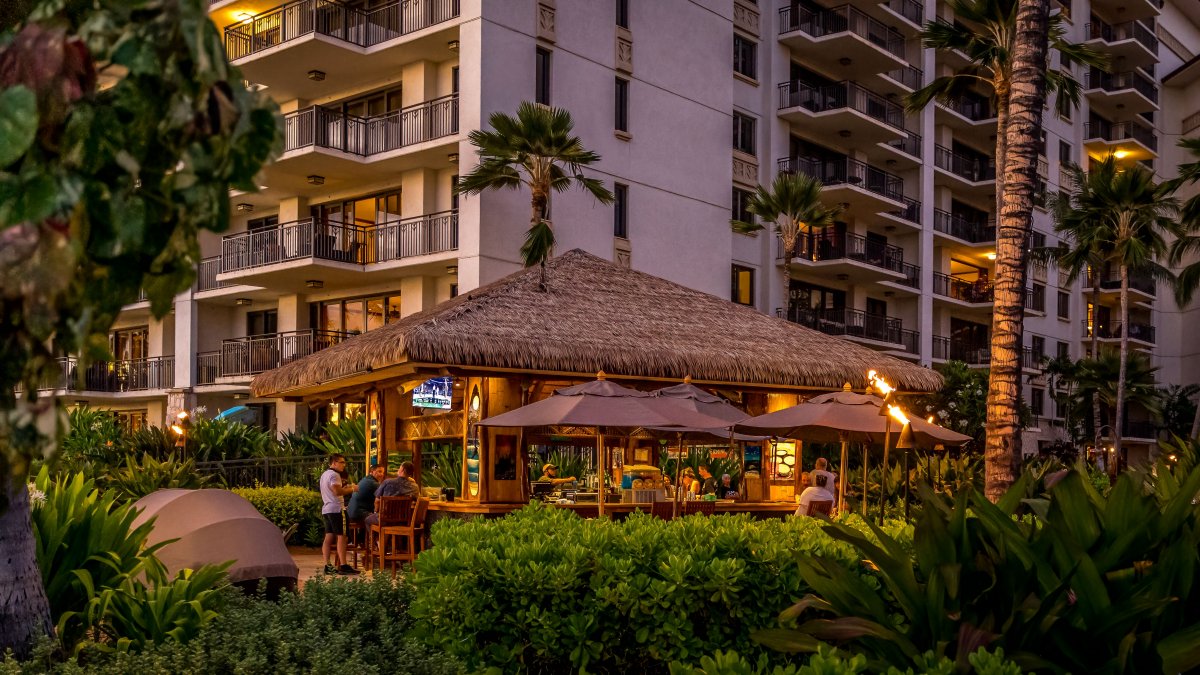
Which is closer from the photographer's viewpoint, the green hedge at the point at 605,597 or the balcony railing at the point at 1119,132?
the green hedge at the point at 605,597

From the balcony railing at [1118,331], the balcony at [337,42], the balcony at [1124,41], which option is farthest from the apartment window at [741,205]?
the balcony railing at [1118,331]

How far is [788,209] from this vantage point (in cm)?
3534

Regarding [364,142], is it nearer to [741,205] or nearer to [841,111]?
[741,205]

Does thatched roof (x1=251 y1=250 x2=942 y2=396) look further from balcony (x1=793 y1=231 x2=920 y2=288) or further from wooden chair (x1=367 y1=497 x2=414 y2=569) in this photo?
balcony (x1=793 y1=231 x2=920 y2=288)

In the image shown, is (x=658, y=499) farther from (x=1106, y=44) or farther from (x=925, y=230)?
(x=1106, y=44)

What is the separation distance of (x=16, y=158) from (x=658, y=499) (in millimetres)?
16126

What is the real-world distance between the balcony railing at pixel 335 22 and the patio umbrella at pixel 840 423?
Answer: 16.5 m

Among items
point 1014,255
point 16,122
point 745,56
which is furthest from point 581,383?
point 745,56

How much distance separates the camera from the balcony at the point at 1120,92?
55.8 metres

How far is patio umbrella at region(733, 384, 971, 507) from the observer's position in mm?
15133

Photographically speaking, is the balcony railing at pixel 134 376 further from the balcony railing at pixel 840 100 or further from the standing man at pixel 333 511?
the balcony railing at pixel 840 100

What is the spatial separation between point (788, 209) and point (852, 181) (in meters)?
6.61

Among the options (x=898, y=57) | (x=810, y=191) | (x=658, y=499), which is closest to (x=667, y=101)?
(x=810, y=191)

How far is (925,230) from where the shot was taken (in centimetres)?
4566
